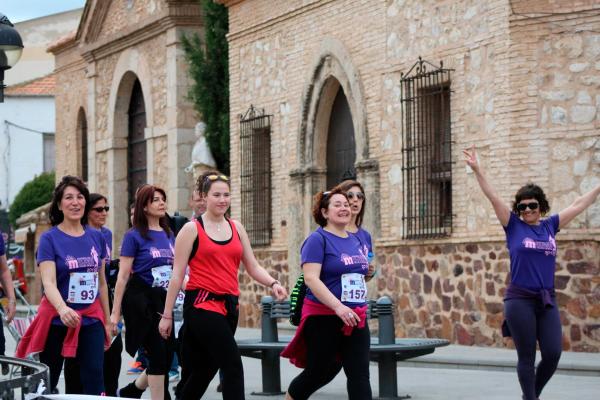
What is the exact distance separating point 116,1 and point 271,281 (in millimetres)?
24800

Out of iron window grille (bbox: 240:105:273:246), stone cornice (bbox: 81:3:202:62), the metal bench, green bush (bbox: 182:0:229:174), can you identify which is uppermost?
stone cornice (bbox: 81:3:202:62)

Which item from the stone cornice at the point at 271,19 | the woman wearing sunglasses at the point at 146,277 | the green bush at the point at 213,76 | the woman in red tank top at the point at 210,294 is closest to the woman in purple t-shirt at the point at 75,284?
the woman in red tank top at the point at 210,294

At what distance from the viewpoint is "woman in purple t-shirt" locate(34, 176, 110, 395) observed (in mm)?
10312

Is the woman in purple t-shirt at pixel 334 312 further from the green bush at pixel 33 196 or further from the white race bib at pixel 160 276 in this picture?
the green bush at pixel 33 196

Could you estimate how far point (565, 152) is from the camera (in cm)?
1845

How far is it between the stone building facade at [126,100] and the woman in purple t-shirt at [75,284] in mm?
19773

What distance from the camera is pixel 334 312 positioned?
10.2 m

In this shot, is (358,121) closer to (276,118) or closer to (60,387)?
(276,118)

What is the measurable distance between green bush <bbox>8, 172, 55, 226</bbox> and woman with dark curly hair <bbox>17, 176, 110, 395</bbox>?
4127 centimetres

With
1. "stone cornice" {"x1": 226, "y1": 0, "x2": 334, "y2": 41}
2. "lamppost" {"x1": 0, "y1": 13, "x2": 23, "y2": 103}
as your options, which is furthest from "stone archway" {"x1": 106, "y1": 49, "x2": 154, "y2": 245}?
"lamppost" {"x1": 0, "y1": 13, "x2": 23, "y2": 103}

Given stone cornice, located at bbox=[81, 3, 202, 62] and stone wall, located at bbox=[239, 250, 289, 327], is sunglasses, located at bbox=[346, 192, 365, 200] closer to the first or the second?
stone wall, located at bbox=[239, 250, 289, 327]

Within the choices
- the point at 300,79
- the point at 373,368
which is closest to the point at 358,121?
the point at 300,79

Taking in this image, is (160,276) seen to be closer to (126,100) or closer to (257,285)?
(257,285)

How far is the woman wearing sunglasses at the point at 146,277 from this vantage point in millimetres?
11742
